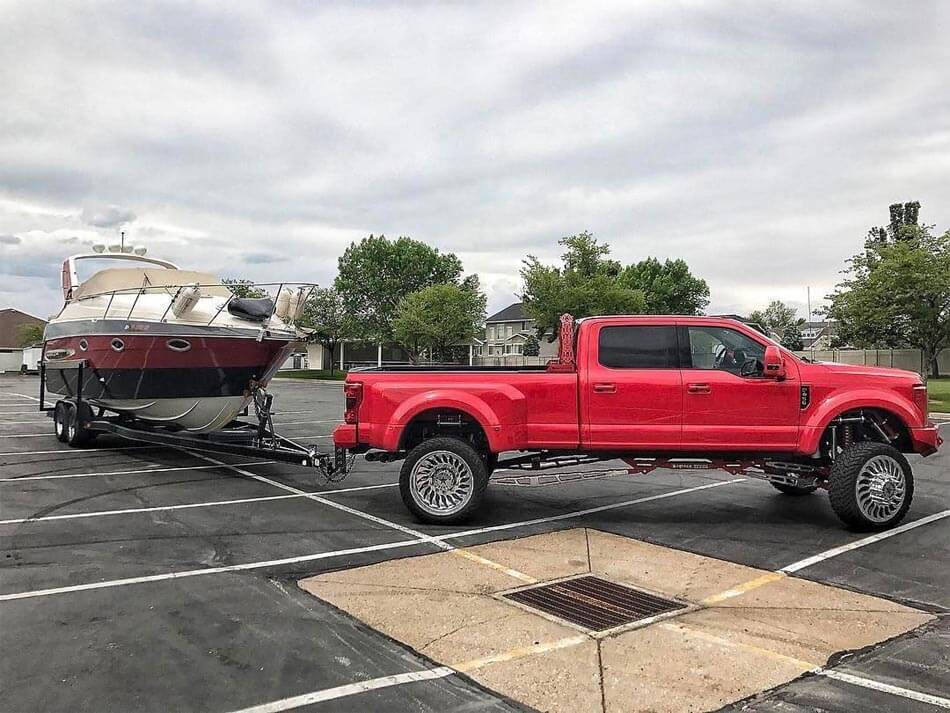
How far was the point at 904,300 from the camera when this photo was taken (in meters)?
40.7

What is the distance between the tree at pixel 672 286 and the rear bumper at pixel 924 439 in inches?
2474

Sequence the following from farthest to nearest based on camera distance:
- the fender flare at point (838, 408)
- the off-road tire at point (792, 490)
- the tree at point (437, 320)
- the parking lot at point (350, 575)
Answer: the tree at point (437, 320)
the off-road tire at point (792, 490)
the fender flare at point (838, 408)
the parking lot at point (350, 575)

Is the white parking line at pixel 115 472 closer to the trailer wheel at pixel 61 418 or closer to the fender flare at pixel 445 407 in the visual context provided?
the trailer wheel at pixel 61 418

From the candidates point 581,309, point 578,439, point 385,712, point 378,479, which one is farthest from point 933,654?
point 581,309

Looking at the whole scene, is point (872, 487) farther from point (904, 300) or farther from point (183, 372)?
point (904, 300)

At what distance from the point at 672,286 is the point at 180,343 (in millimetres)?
65483

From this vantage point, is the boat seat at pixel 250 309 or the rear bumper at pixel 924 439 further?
the boat seat at pixel 250 309

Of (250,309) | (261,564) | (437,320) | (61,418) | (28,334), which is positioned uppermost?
(28,334)

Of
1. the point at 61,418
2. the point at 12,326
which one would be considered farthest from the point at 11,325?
the point at 61,418

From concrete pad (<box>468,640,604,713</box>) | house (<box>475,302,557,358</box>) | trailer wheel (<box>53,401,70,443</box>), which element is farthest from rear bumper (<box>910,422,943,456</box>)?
house (<box>475,302,557,358</box>)

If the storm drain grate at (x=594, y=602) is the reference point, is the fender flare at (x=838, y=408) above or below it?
above

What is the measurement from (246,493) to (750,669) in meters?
6.81

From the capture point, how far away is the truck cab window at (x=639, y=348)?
303 inches

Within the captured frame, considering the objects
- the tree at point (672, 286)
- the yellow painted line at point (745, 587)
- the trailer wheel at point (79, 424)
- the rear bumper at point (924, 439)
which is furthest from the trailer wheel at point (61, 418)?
the tree at point (672, 286)
